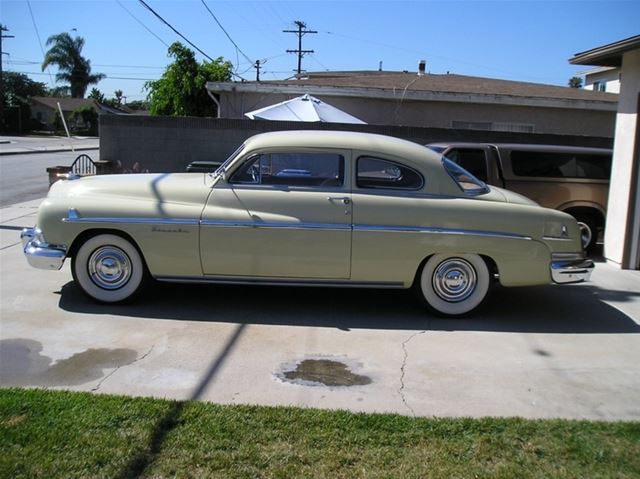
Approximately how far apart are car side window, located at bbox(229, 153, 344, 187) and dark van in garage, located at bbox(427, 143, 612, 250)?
3.76m

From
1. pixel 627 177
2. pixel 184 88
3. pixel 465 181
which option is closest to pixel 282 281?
pixel 465 181

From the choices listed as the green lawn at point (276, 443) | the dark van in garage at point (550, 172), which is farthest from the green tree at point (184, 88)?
the green lawn at point (276, 443)

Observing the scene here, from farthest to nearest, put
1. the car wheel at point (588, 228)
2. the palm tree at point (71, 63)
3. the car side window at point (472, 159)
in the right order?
the palm tree at point (71, 63) < the car wheel at point (588, 228) < the car side window at point (472, 159)

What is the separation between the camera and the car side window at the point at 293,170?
595cm

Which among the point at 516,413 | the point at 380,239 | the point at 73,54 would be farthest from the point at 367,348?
the point at 73,54

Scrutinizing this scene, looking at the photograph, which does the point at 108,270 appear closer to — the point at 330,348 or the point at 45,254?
the point at 45,254

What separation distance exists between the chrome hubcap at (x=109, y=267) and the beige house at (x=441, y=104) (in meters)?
9.98

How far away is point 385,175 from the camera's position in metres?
6.02

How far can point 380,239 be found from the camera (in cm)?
580

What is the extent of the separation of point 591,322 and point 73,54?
8716 cm

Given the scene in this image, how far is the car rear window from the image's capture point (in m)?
9.44

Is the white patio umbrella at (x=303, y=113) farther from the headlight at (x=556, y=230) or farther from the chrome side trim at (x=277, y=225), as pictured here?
the headlight at (x=556, y=230)

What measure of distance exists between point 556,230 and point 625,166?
3.24 metres

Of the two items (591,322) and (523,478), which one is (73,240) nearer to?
(523,478)
